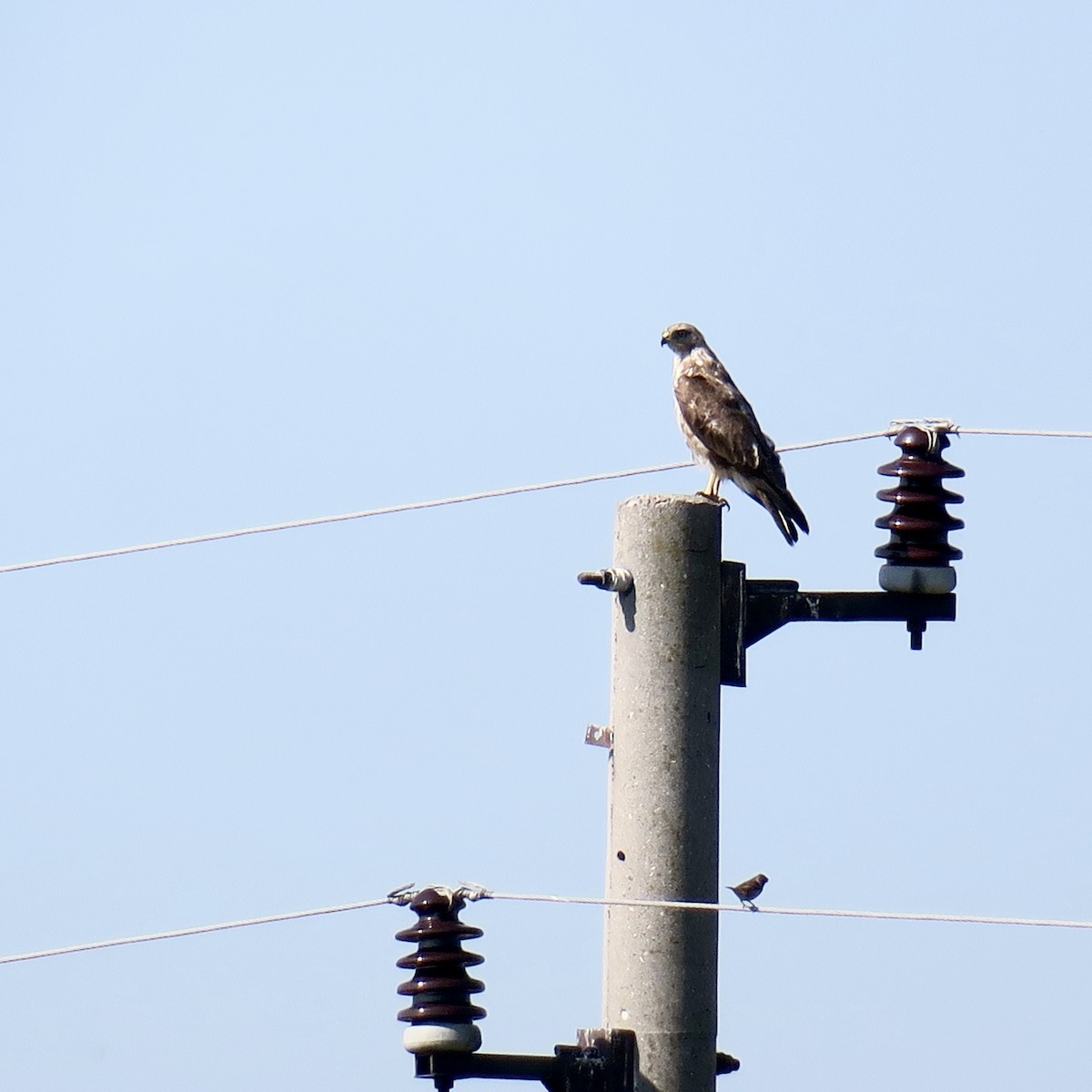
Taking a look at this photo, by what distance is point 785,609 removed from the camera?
5.74m

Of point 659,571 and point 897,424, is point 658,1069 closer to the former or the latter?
point 659,571

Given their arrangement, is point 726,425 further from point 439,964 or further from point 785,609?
point 439,964

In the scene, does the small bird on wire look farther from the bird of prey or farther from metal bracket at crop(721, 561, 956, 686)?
the bird of prey

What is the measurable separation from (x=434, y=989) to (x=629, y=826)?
643 mm

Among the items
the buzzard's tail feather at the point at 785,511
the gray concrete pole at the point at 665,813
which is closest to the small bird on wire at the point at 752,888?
the gray concrete pole at the point at 665,813

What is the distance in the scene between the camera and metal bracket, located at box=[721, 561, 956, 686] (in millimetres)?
5574

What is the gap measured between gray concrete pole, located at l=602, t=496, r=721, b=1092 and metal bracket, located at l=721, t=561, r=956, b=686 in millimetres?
109

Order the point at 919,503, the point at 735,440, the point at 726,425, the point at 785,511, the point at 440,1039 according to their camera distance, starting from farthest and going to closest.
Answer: the point at 726,425, the point at 735,440, the point at 785,511, the point at 919,503, the point at 440,1039

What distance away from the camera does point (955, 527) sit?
6098 mm

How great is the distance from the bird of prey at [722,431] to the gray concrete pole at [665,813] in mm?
3512

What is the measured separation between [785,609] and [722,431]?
4115 mm

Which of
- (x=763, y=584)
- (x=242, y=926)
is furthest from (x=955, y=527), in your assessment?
(x=242, y=926)

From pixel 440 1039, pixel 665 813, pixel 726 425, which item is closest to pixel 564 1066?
pixel 440 1039

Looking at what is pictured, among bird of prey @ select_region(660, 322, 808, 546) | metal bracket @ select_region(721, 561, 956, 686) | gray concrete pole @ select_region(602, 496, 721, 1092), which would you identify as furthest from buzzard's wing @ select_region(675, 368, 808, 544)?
gray concrete pole @ select_region(602, 496, 721, 1092)
